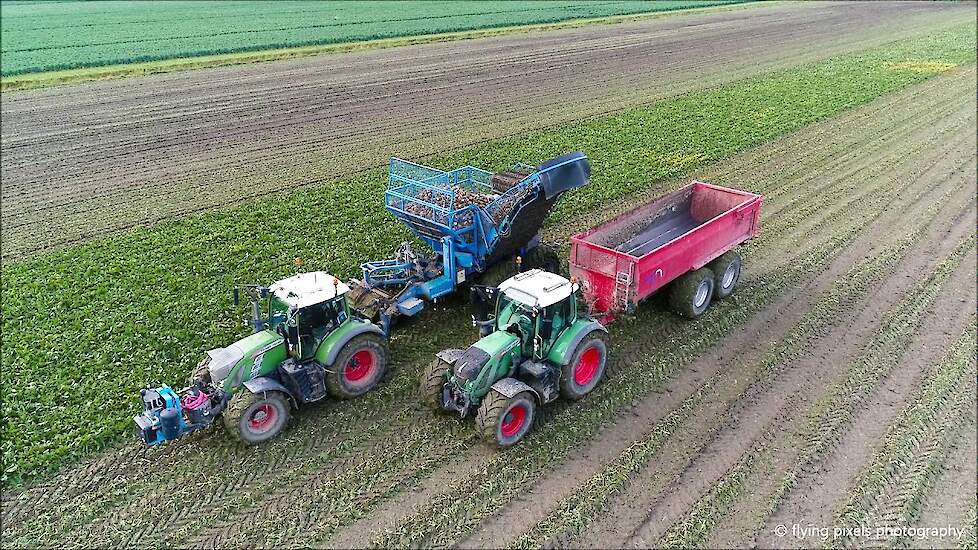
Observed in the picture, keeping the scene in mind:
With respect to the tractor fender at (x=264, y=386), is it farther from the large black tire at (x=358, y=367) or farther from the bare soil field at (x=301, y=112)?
the bare soil field at (x=301, y=112)

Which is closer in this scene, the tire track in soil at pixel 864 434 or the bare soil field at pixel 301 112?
the tire track in soil at pixel 864 434

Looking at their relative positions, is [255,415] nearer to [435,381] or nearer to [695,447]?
[435,381]

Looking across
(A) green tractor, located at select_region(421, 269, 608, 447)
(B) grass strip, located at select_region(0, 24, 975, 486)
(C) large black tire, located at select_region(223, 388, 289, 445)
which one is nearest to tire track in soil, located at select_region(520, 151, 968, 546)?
(A) green tractor, located at select_region(421, 269, 608, 447)

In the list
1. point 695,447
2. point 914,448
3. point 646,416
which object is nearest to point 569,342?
point 646,416

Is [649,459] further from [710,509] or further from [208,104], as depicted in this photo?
[208,104]

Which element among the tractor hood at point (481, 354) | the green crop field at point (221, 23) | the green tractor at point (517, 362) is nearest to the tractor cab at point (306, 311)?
the green tractor at point (517, 362)

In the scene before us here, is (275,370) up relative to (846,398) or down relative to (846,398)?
up
